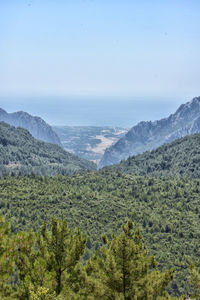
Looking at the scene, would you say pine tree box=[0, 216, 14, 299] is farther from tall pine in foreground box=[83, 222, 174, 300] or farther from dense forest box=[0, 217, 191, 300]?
tall pine in foreground box=[83, 222, 174, 300]

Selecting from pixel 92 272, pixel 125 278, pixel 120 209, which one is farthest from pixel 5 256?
pixel 120 209

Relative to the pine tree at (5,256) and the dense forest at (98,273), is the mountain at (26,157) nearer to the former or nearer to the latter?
the dense forest at (98,273)

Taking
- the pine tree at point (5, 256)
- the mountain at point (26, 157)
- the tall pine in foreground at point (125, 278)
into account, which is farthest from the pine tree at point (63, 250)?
the mountain at point (26, 157)

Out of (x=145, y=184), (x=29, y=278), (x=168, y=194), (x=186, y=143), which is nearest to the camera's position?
(x=29, y=278)

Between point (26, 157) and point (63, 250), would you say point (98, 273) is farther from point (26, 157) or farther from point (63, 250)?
point (26, 157)

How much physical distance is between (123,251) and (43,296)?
353 centimetres

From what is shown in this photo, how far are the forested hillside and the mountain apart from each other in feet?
178

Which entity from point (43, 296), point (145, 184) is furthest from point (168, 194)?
point (43, 296)

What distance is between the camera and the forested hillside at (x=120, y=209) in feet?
142

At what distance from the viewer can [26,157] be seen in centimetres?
14188

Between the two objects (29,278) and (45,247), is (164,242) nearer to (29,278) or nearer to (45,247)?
(45,247)

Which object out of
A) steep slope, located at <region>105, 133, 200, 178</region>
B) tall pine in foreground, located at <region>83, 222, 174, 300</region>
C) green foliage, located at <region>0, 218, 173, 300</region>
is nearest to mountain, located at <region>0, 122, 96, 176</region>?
steep slope, located at <region>105, 133, 200, 178</region>

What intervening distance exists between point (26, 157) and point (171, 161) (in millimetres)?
68932

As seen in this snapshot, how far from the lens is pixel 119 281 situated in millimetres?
12977
